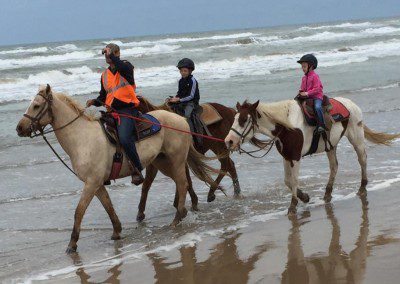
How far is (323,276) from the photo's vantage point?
527 cm

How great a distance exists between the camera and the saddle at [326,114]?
323 inches

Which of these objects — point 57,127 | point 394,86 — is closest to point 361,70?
point 394,86

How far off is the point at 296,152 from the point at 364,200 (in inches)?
46.7

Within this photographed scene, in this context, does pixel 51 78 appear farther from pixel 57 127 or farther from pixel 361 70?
pixel 57 127

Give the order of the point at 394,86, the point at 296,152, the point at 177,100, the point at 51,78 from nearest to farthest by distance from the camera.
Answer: the point at 296,152
the point at 177,100
the point at 394,86
the point at 51,78

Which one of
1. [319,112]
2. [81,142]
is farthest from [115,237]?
[319,112]

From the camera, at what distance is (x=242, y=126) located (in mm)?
7574

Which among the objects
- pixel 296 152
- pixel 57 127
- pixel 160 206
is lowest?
pixel 160 206

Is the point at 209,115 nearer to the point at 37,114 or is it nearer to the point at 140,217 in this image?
the point at 140,217

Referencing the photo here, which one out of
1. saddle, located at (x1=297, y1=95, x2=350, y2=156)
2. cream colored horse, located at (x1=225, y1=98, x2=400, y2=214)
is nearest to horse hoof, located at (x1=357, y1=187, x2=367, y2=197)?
cream colored horse, located at (x1=225, y1=98, x2=400, y2=214)

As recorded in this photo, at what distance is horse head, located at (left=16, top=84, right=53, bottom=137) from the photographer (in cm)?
673

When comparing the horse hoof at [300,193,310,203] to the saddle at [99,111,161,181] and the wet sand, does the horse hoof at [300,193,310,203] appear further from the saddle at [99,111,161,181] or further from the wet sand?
the saddle at [99,111,161,181]

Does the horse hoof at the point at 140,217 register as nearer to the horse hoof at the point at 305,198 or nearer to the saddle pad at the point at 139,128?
the saddle pad at the point at 139,128

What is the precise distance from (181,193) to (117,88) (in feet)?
5.44
